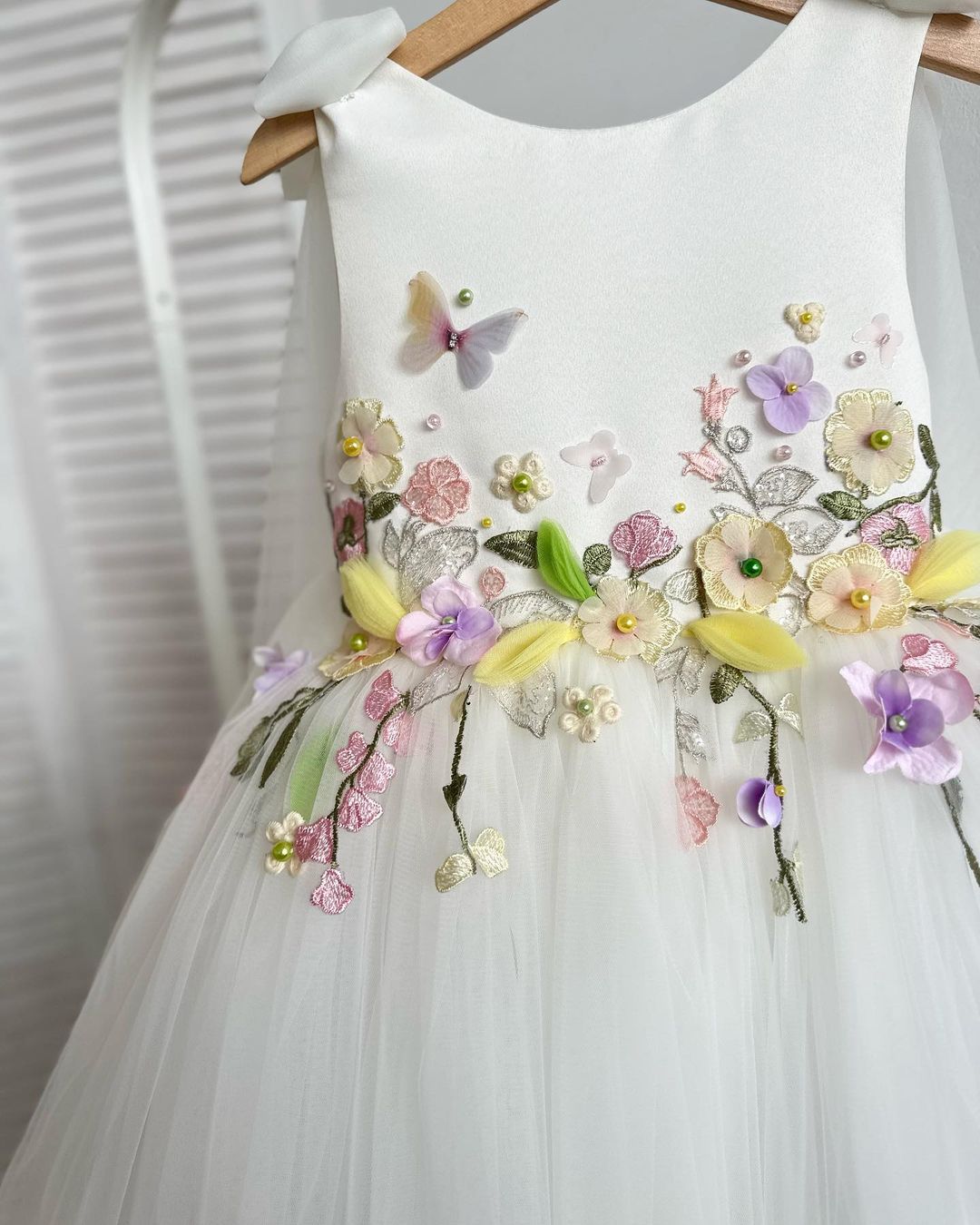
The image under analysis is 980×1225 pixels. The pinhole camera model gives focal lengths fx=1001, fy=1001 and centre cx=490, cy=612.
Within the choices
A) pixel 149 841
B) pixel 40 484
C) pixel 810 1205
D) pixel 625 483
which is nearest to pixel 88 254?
pixel 40 484

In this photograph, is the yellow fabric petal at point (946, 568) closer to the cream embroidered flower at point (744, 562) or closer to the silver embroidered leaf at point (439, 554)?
the cream embroidered flower at point (744, 562)

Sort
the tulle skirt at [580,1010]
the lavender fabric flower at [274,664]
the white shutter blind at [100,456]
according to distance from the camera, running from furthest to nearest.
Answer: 1. the white shutter blind at [100,456]
2. the lavender fabric flower at [274,664]
3. the tulle skirt at [580,1010]

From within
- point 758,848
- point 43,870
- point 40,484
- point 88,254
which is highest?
point 88,254

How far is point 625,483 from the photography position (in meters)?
0.64

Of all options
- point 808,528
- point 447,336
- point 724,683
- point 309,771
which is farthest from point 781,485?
point 309,771

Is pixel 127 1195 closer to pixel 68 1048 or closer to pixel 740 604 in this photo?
pixel 68 1048

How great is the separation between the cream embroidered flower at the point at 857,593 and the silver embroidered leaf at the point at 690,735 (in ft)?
0.33

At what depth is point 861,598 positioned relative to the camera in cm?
60

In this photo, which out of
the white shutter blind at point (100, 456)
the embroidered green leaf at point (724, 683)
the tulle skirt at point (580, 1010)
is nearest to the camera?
the tulle skirt at point (580, 1010)

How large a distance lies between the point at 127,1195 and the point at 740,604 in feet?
1.64

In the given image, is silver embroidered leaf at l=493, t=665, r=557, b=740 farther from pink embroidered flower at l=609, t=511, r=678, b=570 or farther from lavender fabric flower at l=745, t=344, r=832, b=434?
lavender fabric flower at l=745, t=344, r=832, b=434

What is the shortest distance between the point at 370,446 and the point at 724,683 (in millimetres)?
279

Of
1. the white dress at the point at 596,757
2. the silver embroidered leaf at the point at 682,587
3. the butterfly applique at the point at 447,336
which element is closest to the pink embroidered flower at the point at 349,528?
the white dress at the point at 596,757

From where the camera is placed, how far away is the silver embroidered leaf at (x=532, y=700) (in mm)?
608
